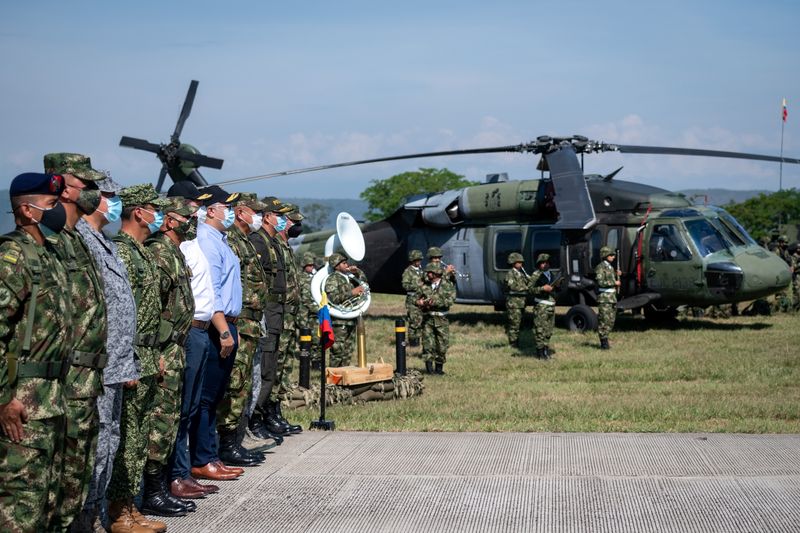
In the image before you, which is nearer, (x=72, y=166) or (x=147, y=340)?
(x=72, y=166)

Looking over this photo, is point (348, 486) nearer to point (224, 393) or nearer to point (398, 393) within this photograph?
point (224, 393)

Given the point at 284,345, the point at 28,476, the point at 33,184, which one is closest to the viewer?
the point at 28,476

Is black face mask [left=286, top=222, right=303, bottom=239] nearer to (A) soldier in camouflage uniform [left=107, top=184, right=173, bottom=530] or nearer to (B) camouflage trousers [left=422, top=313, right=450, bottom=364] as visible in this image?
(A) soldier in camouflage uniform [left=107, top=184, right=173, bottom=530]

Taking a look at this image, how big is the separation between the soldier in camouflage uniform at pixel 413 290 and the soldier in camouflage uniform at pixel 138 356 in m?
A: 10.6

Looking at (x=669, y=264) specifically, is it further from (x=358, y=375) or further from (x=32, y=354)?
(x=32, y=354)

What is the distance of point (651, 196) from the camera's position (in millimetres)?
19562

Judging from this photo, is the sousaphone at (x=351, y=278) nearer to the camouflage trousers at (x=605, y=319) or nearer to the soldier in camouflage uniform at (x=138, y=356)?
the camouflage trousers at (x=605, y=319)

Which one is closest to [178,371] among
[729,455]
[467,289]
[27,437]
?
[27,437]

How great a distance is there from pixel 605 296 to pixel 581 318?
1735mm

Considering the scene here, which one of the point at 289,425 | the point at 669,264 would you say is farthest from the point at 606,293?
the point at 289,425

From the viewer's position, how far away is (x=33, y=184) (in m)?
5.16

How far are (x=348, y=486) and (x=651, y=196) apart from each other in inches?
521

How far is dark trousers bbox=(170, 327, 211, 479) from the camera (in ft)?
23.9

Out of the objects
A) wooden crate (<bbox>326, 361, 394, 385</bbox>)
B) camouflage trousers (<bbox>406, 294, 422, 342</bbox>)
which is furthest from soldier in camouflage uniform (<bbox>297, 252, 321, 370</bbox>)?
wooden crate (<bbox>326, 361, 394, 385</bbox>)
